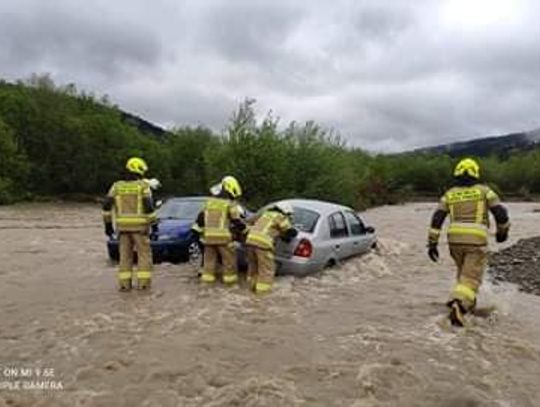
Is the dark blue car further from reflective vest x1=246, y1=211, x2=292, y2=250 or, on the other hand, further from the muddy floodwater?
reflective vest x1=246, y1=211, x2=292, y2=250

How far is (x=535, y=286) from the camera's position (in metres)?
14.5

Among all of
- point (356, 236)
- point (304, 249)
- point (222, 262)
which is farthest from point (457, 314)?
point (356, 236)

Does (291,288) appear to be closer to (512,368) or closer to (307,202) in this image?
(307,202)

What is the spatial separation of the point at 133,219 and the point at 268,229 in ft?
7.21

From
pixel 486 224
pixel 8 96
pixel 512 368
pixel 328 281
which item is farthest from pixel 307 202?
pixel 8 96

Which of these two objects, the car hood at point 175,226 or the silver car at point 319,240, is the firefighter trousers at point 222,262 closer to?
the silver car at point 319,240

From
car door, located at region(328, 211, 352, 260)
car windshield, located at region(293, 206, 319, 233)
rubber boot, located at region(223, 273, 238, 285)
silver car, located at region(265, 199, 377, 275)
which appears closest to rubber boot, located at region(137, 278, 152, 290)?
rubber boot, located at region(223, 273, 238, 285)

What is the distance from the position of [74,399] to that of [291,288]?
5.83m

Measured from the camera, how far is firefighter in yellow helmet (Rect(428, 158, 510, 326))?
10281mm

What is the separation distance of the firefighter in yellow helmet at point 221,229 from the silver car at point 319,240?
89 centimetres

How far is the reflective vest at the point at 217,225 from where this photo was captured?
12.1m

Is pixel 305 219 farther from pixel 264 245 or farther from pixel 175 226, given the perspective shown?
pixel 175 226

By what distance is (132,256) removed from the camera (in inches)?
475

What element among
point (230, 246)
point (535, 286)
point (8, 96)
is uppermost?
point (8, 96)
